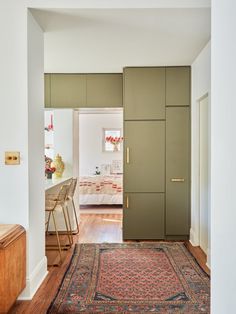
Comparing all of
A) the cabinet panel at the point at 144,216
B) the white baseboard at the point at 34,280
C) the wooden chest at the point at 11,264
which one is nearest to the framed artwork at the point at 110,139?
the cabinet panel at the point at 144,216

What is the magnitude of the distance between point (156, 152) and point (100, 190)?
108 inches

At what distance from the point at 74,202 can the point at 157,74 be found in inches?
96.7

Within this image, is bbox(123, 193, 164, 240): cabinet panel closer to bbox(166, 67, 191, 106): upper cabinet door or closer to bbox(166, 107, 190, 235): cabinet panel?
bbox(166, 107, 190, 235): cabinet panel

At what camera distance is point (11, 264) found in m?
2.27

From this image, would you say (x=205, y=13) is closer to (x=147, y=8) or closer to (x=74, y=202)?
(x=147, y=8)

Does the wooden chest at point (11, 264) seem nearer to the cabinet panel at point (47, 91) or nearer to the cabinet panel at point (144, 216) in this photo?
the cabinet panel at point (144, 216)

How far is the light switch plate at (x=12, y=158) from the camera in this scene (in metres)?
2.66

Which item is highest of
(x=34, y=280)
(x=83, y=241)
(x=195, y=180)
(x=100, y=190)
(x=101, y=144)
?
(x=101, y=144)

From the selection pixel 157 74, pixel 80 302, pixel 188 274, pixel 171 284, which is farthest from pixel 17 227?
pixel 157 74

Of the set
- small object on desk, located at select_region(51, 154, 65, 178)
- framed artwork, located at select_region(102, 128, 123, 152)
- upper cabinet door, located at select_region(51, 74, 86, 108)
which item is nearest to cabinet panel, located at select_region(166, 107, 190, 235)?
upper cabinet door, located at select_region(51, 74, 86, 108)

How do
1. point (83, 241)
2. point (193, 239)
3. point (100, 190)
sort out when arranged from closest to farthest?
point (193, 239) → point (83, 241) → point (100, 190)

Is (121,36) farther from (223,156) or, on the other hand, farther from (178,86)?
(223,156)

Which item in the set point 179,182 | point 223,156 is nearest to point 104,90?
point 179,182

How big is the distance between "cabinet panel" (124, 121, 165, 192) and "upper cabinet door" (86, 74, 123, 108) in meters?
0.61
